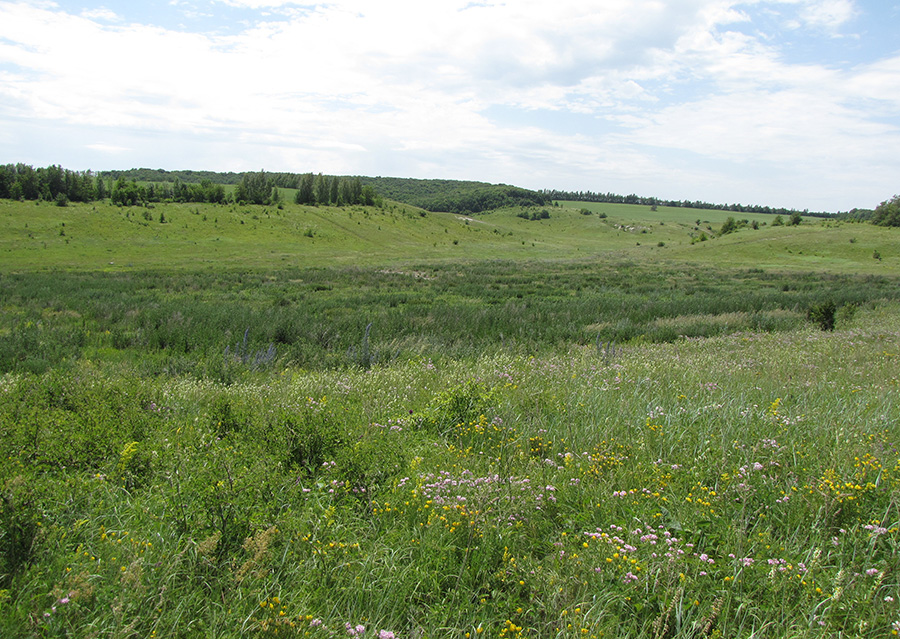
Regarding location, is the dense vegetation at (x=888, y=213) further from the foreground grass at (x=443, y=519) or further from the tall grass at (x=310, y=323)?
the foreground grass at (x=443, y=519)

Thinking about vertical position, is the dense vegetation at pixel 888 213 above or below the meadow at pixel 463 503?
above

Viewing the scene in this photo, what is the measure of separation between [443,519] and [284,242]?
2921 inches

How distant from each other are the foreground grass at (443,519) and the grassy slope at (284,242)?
42025mm

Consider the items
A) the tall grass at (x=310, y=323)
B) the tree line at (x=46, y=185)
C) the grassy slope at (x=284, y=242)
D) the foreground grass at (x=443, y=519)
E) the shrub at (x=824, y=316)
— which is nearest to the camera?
the foreground grass at (x=443, y=519)

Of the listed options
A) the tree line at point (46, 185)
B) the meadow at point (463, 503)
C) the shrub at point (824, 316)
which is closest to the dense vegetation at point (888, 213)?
the shrub at point (824, 316)

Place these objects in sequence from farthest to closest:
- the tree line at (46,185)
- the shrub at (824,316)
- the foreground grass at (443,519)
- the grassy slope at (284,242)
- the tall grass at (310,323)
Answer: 1. the tree line at (46,185)
2. the grassy slope at (284,242)
3. the shrub at (824,316)
4. the tall grass at (310,323)
5. the foreground grass at (443,519)

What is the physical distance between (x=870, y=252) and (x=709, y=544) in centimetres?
7006

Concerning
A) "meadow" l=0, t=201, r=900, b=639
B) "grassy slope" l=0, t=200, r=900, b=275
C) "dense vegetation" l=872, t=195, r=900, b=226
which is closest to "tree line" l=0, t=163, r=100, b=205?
"grassy slope" l=0, t=200, r=900, b=275

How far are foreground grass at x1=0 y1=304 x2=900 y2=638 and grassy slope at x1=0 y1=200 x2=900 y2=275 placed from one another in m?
42.0

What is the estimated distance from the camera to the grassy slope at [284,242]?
154 feet

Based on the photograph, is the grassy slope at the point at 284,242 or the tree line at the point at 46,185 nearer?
the grassy slope at the point at 284,242

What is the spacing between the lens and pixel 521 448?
4.10 metres

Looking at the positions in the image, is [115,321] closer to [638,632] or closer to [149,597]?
[149,597]

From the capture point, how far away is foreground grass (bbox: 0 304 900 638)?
7.37 ft
